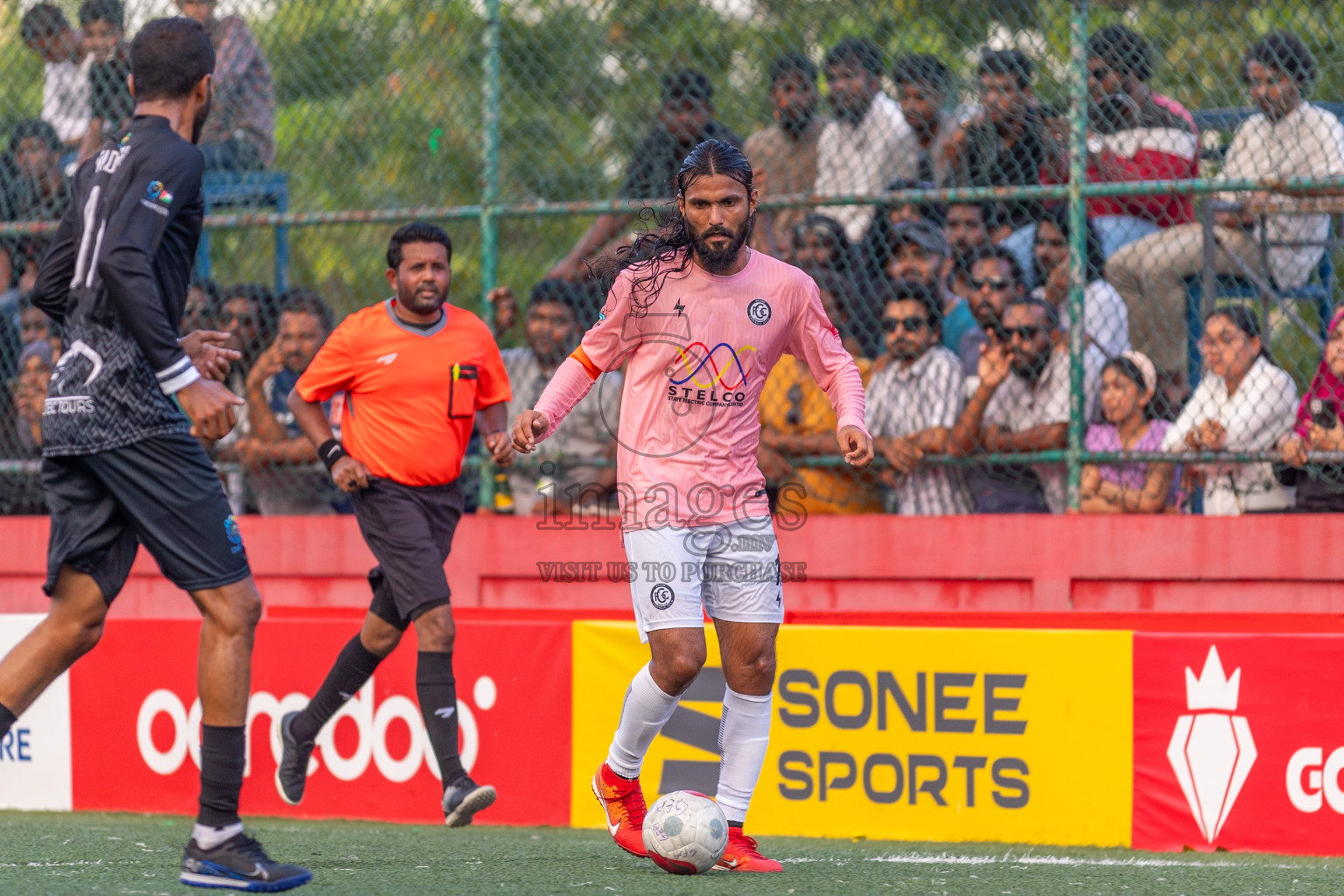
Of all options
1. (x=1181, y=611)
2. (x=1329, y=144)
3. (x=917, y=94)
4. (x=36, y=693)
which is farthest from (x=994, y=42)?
(x=36, y=693)

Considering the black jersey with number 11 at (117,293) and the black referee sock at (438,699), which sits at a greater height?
the black jersey with number 11 at (117,293)

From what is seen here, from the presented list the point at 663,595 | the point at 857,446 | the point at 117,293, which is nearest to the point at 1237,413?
the point at 857,446

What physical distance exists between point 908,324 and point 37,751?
15.7 ft

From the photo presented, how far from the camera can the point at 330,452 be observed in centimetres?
643

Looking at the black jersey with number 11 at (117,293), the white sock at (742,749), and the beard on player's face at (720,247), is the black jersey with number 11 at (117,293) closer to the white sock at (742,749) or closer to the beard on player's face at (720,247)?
the beard on player's face at (720,247)

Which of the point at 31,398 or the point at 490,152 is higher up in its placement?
the point at 490,152

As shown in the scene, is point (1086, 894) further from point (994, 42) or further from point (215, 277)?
point (215, 277)

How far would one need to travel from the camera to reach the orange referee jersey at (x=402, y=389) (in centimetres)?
643

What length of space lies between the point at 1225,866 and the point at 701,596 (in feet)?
7.02

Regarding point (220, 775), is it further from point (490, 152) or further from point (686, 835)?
point (490, 152)

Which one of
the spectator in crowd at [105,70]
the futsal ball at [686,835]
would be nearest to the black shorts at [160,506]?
the futsal ball at [686,835]

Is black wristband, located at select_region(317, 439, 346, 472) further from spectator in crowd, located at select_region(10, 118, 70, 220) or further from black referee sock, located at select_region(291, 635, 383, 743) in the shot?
spectator in crowd, located at select_region(10, 118, 70, 220)

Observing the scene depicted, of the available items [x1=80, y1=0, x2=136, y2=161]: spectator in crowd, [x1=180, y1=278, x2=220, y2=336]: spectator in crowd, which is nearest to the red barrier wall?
[x1=180, y1=278, x2=220, y2=336]: spectator in crowd

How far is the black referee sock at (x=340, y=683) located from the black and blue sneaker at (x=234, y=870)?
216 centimetres
